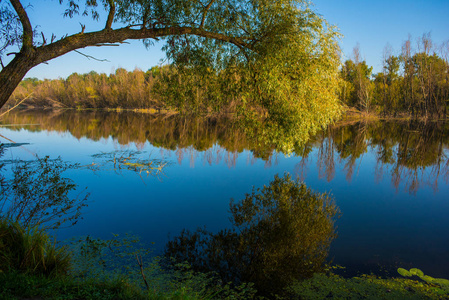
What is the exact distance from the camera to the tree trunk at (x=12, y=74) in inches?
233

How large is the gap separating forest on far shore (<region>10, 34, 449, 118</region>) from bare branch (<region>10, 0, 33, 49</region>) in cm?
114

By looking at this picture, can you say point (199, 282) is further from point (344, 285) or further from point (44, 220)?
point (44, 220)

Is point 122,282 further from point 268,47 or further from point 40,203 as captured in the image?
point 268,47

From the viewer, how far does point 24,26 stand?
632 centimetres

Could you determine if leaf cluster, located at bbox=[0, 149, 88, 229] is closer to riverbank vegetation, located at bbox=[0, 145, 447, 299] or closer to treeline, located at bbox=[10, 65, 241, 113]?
riverbank vegetation, located at bbox=[0, 145, 447, 299]

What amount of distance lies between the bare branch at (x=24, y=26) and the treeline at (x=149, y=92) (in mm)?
1180

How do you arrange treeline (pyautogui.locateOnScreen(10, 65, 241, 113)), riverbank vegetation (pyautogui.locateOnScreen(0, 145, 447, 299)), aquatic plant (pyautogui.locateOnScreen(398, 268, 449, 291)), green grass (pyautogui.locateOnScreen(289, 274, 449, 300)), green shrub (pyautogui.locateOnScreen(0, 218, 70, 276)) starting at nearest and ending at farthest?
1. riverbank vegetation (pyautogui.locateOnScreen(0, 145, 447, 299))
2. green shrub (pyautogui.locateOnScreen(0, 218, 70, 276))
3. green grass (pyautogui.locateOnScreen(289, 274, 449, 300))
4. aquatic plant (pyautogui.locateOnScreen(398, 268, 449, 291))
5. treeline (pyautogui.locateOnScreen(10, 65, 241, 113))

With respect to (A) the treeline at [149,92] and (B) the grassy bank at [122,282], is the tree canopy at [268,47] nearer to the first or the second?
(A) the treeline at [149,92]

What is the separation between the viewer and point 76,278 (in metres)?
4.57

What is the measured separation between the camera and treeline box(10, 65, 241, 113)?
11.2 m

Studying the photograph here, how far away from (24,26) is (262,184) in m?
8.81

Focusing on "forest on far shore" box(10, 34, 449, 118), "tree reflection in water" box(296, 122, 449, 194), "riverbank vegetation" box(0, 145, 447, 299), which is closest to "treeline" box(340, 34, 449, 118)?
"forest on far shore" box(10, 34, 449, 118)

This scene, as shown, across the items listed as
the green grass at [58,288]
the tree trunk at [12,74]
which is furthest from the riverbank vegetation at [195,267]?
the tree trunk at [12,74]

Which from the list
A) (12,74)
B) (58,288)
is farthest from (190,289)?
(12,74)
